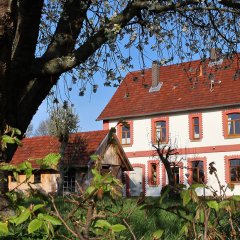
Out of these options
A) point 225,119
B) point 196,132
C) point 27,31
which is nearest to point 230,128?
point 225,119

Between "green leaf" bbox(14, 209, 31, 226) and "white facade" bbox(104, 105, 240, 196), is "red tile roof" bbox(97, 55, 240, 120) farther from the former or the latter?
"green leaf" bbox(14, 209, 31, 226)

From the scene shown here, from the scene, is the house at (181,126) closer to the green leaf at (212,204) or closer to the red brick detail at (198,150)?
the red brick detail at (198,150)

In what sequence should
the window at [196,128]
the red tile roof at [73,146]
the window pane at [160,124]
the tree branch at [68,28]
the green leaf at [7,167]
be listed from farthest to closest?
1. the window pane at [160,124]
2. the window at [196,128]
3. the red tile roof at [73,146]
4. the tree branch at [68,28]
5. the green leaf at [7,167]

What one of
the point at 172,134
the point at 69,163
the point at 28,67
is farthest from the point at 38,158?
the point at 172,134

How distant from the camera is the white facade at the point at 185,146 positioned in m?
34.9

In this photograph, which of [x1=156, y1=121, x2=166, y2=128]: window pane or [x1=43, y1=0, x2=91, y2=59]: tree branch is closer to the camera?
[x1=43, y1=0, x2=91, y2=59]: tree branch

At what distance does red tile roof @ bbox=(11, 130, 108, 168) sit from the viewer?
30.8m

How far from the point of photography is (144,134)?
38969 millimetres

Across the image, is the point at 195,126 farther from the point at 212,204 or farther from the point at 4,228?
the point at 4,228

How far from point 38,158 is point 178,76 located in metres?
38.7

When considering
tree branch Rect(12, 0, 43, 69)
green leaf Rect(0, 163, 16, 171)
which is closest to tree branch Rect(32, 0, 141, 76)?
tree branch Rect(12, 0, 43, 69)

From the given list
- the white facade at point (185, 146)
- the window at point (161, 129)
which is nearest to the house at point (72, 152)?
the white facade at point (185, 146)

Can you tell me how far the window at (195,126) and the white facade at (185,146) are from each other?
3.1 inches

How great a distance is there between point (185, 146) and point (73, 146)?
367 inches
